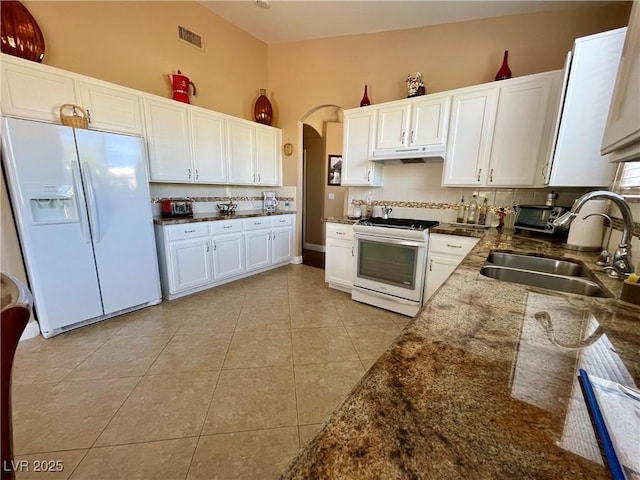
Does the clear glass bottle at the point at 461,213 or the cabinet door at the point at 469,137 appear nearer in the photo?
the cabinet door at the point at 469,137

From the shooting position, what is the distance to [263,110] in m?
4.03

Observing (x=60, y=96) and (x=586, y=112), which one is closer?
(x=586, y=112)

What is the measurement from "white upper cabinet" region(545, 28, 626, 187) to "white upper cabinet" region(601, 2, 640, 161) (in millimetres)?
960

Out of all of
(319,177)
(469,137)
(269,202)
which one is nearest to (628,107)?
(469,137)

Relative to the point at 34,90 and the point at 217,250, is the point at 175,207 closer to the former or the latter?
the point at 217,250

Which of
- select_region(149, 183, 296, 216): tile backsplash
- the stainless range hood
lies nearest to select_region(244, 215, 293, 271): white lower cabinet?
select_region(149, 183, 296, 216): tile backsplash

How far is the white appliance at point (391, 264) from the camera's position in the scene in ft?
8.33

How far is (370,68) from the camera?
3.38m

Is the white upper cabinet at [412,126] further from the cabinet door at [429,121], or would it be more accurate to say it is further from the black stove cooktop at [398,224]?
the black stove cooktop at [398,224]

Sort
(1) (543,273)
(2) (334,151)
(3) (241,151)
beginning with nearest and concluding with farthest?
(1) (543,273) → (3) (241,151) → (2) (334,151)

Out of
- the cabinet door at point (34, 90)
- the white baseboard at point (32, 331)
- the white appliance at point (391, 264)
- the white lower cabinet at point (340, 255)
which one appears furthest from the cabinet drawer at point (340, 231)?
the white baseboard at point (32, 331)

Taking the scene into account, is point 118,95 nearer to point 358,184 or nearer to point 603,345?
point 358,184

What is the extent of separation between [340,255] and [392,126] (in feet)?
5.23

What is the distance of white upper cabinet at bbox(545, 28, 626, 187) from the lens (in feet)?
5.46
